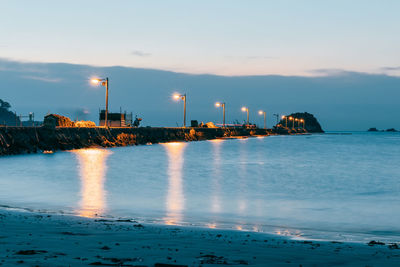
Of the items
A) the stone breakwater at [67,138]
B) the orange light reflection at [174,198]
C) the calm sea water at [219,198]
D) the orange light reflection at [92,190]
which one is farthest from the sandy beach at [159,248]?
the stone breakwater at [67,138]

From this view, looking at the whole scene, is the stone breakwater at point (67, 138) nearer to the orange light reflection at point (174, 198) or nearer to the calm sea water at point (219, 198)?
the calm sea water at point (219, 198)

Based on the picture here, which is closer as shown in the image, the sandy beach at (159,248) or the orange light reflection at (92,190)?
the sandy beach at (159,248)

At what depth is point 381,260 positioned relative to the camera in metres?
8.73

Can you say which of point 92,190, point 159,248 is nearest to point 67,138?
point 92,190

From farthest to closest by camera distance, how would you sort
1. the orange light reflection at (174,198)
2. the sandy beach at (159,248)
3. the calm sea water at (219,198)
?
the orange light reflection at (174,198) < the calm sea water at (219,198) < the sandy beach at (159,248)

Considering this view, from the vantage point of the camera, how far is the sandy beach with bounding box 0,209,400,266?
27.0 feet

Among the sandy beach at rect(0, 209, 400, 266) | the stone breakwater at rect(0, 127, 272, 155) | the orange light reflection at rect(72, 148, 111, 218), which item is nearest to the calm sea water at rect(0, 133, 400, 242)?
the orange light reflection at rect(72, 148, 111, 218)

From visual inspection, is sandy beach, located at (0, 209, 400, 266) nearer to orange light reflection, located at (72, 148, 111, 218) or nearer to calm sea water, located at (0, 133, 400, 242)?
calm sea water, located at (0, 133, 400, 242)

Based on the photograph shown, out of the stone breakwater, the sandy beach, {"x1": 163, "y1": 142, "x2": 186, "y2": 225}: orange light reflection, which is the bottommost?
{"x1": 163, "y1": 142, "x2": 186, "y2": 225}: orange light reflection

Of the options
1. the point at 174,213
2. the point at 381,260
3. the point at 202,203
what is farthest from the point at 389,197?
the point at 381,260

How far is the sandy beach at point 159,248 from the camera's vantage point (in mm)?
8227

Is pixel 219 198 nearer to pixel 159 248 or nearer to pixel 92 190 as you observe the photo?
pixel 92 190

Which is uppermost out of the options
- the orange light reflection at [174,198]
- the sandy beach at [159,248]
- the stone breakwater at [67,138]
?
the stone breakwater at [67,138]

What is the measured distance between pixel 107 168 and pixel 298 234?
91.4 feet
